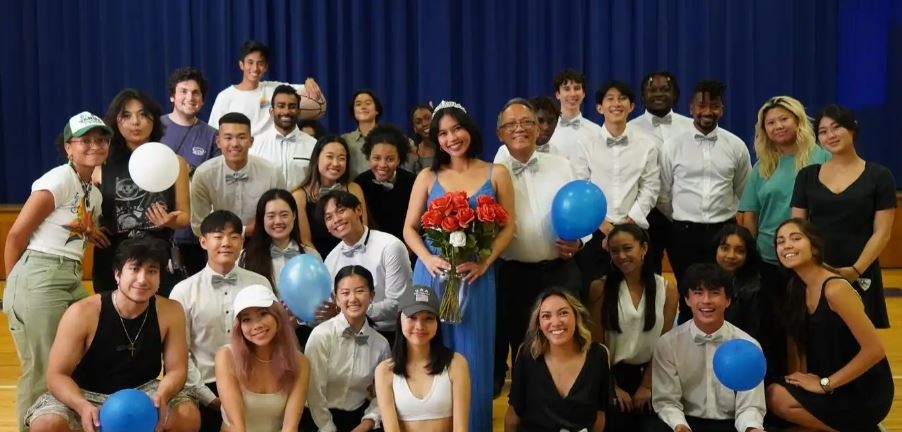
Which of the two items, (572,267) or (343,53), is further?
(343,53)

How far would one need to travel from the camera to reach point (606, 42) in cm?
909

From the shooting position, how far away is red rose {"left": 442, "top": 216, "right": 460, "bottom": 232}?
12.7 feet

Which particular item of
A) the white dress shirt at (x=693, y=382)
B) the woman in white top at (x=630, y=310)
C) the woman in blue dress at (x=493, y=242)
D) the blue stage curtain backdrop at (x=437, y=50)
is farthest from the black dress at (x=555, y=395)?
the blue stage curtain backdrop at (x=437, y=50)

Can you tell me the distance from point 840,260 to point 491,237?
1.67 m

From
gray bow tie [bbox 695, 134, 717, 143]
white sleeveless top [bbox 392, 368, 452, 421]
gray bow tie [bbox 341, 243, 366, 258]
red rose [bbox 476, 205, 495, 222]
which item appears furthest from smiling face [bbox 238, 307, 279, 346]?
gray bow tie [bbox 695, 134, 717, 143]

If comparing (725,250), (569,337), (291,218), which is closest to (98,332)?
(291,218)

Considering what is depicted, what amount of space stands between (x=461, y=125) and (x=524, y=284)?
2.48 feet

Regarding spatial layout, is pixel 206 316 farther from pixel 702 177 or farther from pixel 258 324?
pixel 702 177

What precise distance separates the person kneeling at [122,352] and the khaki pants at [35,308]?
0.19 metres

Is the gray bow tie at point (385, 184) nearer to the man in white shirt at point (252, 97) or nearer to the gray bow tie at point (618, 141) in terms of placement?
the gray bow tie at point (618, 141)

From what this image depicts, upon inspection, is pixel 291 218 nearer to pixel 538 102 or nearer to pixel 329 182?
pixel 329 182

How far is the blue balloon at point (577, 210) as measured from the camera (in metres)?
4.14

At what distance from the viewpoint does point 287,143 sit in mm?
5625

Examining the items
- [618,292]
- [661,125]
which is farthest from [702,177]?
[618,292]
